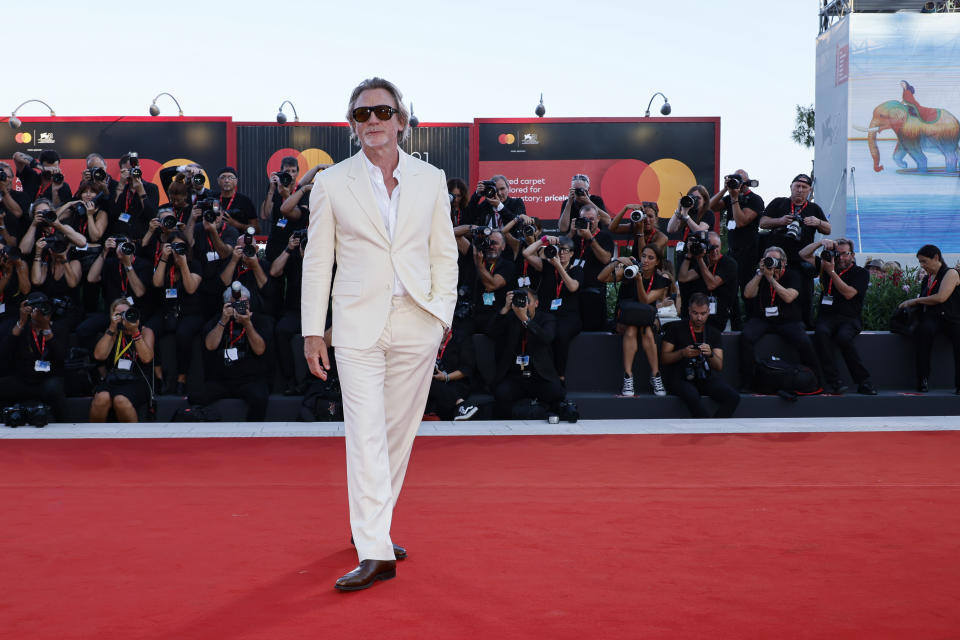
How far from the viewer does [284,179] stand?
898cm

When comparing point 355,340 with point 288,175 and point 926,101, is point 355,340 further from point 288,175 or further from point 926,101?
point 926,101

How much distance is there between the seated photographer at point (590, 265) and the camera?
8906mm

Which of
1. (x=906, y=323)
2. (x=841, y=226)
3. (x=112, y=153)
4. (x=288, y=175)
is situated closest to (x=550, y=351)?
(x=288, y=175)

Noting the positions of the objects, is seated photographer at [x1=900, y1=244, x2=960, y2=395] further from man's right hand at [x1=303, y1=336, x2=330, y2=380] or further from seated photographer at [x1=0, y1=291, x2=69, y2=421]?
seated photographer at [x1=0, y1=291, x2=69, y2=421]

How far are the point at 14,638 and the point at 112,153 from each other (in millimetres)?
13005

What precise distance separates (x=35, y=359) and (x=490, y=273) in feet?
12.8

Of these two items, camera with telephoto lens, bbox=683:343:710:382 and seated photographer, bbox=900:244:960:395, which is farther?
seated photographer, bbox=900:244:960:395

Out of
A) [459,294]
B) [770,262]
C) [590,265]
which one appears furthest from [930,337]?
[459,294]

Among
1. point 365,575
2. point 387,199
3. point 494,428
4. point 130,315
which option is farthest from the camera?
point 130,315

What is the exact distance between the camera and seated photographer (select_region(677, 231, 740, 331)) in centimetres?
873

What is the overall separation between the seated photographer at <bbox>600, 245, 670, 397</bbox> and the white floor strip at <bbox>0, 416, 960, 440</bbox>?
0.96 metres

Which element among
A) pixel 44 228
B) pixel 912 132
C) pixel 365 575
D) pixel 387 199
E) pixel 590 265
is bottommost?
pixel 365 575

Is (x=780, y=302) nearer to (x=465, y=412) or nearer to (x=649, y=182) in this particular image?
(x=465, y=412)

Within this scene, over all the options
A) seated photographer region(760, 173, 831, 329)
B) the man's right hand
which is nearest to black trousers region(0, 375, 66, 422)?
the man's right hand
